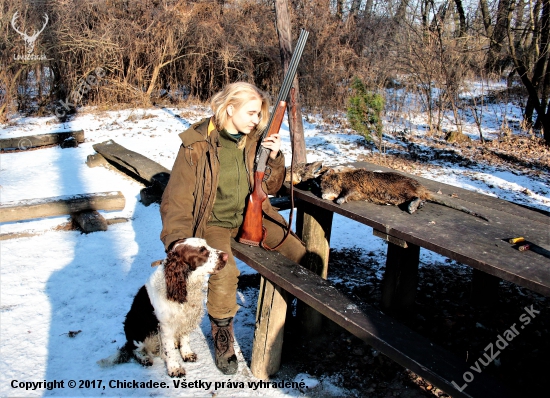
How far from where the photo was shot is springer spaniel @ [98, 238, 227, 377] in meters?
2.96

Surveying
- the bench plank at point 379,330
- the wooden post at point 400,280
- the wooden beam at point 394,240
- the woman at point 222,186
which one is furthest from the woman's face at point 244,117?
the wooden post at point 400,280

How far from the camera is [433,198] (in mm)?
3326

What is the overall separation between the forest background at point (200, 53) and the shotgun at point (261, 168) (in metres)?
9.19

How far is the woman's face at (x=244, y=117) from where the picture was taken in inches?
131

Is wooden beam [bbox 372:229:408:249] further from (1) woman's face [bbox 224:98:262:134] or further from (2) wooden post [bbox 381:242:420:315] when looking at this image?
(1) woman's face [bbox 224:98:262:134]

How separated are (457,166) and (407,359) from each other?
7299mm

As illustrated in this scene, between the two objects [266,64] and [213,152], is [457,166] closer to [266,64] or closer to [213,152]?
[213,152]

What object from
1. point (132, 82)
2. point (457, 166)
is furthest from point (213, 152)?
point (132, 82)

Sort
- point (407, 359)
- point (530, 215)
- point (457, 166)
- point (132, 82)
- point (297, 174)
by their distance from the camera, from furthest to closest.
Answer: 1. point (132, 82)
2. point (457, 166)
3. point (297, 174)
4. point (530, 215)
5. point (407, 359)

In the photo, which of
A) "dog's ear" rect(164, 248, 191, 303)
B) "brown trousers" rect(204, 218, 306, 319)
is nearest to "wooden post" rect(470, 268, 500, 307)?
"brown trousers" rect(204, 218, 306, 319)

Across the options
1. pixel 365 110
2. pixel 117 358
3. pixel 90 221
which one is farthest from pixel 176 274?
pixel 365 110

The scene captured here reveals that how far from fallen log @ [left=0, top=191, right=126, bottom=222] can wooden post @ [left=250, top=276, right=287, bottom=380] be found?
364cm

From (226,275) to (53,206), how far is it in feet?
12.2

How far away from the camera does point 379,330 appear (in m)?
2.50
